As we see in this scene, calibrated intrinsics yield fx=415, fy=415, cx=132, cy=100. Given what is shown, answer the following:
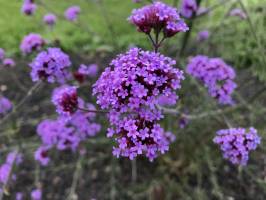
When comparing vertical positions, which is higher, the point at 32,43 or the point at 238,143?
the point at 32,43

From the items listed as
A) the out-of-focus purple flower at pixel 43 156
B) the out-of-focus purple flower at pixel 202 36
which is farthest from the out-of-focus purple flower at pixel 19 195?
the out-of-focus purple flower at pixel 202 36

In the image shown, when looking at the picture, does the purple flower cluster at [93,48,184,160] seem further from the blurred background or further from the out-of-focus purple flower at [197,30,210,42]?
the out-of-focus purple flower at [197,30,210,42]

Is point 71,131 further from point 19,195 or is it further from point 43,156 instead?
point 19,195

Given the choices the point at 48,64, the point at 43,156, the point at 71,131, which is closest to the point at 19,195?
the point at 43,156

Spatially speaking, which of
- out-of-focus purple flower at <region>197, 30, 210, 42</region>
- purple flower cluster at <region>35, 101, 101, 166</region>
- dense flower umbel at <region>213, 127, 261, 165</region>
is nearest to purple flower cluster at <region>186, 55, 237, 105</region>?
dense flower umbel at <region>213, 127, 261, 165</region>

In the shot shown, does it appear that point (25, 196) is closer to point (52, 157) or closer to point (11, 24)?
point (52, 157)

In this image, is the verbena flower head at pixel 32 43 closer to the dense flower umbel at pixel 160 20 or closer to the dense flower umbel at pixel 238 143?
the dense flower umbel at pixel 160 20
